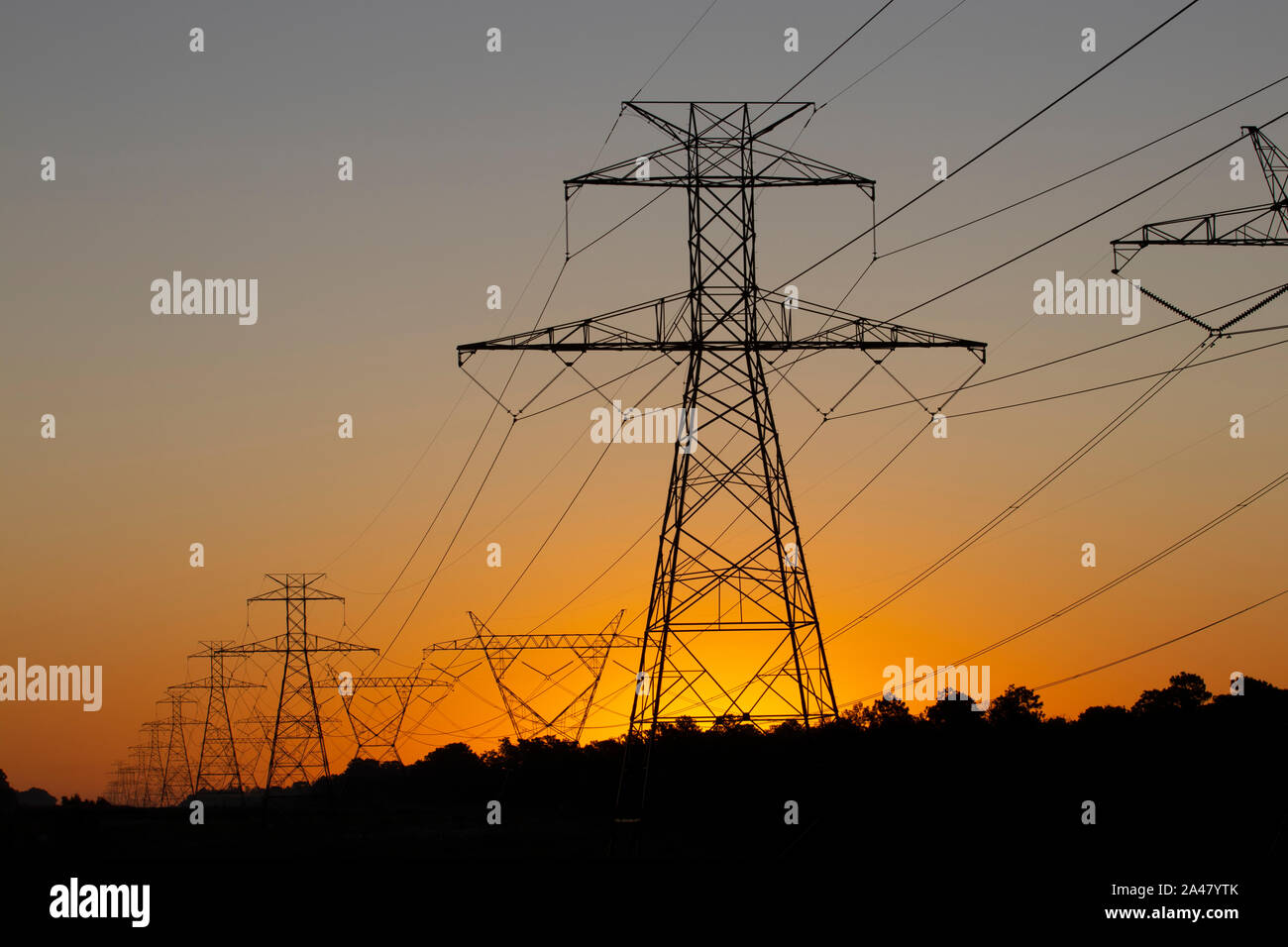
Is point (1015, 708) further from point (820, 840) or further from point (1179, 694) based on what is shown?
point (820, 840)

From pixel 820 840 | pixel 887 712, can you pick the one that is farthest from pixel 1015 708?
pixel 820 840

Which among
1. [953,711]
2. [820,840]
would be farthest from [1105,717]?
[820,840]

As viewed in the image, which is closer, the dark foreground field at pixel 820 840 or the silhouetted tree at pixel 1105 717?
the dark foreground field at pixel 820 840

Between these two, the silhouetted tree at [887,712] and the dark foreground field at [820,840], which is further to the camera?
the silhouetted tree at [887,712]

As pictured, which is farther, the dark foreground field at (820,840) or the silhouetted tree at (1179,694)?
the silhouetted tree at (1179,694)

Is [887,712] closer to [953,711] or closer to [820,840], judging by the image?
[953,711]

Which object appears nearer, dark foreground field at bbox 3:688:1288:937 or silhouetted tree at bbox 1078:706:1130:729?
dark foreground field at bbox 3:688:1288:937

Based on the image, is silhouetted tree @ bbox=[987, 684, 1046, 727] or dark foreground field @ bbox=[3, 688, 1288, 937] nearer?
dark foreground field @ bbox=[3, 688, 1288, 937]

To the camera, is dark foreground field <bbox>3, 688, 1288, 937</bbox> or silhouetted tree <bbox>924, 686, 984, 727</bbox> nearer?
dark foreground field <bbox>3, 688, 1288, 937</bbox>

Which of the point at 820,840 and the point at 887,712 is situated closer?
the point at 820,840

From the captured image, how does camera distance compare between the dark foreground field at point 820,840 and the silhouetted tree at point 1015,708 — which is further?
the silhouetted tree at point 1015,708

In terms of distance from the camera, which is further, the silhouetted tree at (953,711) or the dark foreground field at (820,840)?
the silhouetted tree at (953,711)

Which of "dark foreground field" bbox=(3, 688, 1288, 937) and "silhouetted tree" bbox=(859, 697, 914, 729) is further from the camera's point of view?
"silhouetted tree" bbox=(859, 697, 914, 729)
